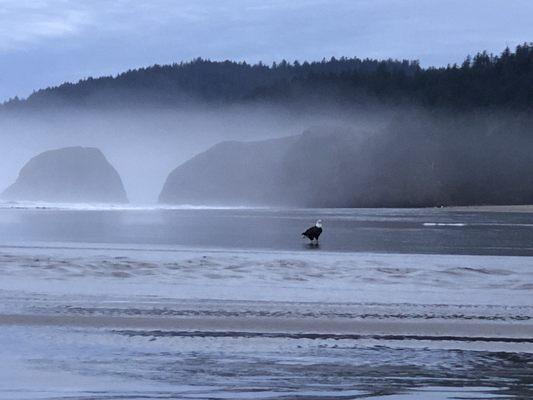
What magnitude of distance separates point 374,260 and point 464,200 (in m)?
130

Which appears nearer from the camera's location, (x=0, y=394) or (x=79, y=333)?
(x=0, y=394)

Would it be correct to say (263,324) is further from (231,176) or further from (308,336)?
(231,176)

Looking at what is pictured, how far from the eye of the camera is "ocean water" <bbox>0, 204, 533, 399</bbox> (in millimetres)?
10336

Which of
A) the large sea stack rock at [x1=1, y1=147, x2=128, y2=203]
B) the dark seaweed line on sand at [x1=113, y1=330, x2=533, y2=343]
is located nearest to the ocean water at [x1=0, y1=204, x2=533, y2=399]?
the dark seaweed line on sand at [x1=113, y1=330, x2=533, y2=343]

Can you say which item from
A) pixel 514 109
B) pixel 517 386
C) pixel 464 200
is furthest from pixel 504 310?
pixel 514 109

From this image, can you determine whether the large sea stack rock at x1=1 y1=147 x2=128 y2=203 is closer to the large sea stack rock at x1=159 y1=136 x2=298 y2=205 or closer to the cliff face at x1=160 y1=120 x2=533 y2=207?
the large sea stack rock at x1=159 y1=136 x2=298 y2=205

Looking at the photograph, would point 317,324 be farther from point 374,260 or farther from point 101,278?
point 374,260

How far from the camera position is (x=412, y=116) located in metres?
179

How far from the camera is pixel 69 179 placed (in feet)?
531

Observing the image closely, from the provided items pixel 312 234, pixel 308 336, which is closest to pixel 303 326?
pixel 308 336

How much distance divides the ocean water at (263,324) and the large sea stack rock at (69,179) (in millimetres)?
130751

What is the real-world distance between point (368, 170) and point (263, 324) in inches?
5709

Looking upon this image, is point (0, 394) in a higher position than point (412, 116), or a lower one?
lower

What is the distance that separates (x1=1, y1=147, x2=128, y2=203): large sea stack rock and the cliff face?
9.65m
